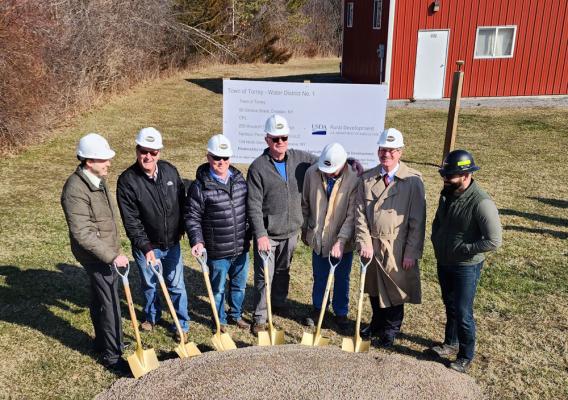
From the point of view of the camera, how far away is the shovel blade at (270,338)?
457 cm

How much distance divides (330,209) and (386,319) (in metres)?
1.19

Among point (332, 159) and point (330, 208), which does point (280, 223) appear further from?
point (332, 159)

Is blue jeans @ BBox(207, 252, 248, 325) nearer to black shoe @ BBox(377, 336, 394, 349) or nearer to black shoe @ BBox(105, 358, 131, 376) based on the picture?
black shoe @ BBox(105, 358, 131, 376)

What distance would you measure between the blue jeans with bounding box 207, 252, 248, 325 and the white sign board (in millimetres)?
2519

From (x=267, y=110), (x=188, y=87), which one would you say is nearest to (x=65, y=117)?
(x=188, y=87)

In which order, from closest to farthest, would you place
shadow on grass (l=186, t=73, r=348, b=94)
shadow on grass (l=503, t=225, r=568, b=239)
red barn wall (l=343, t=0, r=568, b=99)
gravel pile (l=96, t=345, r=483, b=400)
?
gravel pile (l=96, t=345, r=483, b=400) → shadow on grass (l=503, t=225, r=568, b=239) → red barn wall (l=343, t=0, r=568, b=99) → shadow on grass (l=186, t=73, r=348, b=94)

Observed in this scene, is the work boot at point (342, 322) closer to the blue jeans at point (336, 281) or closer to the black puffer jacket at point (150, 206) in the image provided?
the blue jeans at point (336, 281)

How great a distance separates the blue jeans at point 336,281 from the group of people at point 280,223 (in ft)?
0.04

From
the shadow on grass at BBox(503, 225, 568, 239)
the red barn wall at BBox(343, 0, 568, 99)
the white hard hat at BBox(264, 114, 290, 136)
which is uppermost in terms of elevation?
the red barn wall at BBox(343, 0, 568, 99)

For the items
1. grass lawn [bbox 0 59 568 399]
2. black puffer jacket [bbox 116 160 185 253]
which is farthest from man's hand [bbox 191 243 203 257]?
grass lawn [bbox 0 59 568 399]

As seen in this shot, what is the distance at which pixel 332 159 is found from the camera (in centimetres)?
444

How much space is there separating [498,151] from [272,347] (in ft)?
31.4

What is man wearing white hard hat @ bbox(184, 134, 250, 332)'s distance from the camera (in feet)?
14.7

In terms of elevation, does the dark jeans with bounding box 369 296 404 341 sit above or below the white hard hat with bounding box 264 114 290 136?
below
